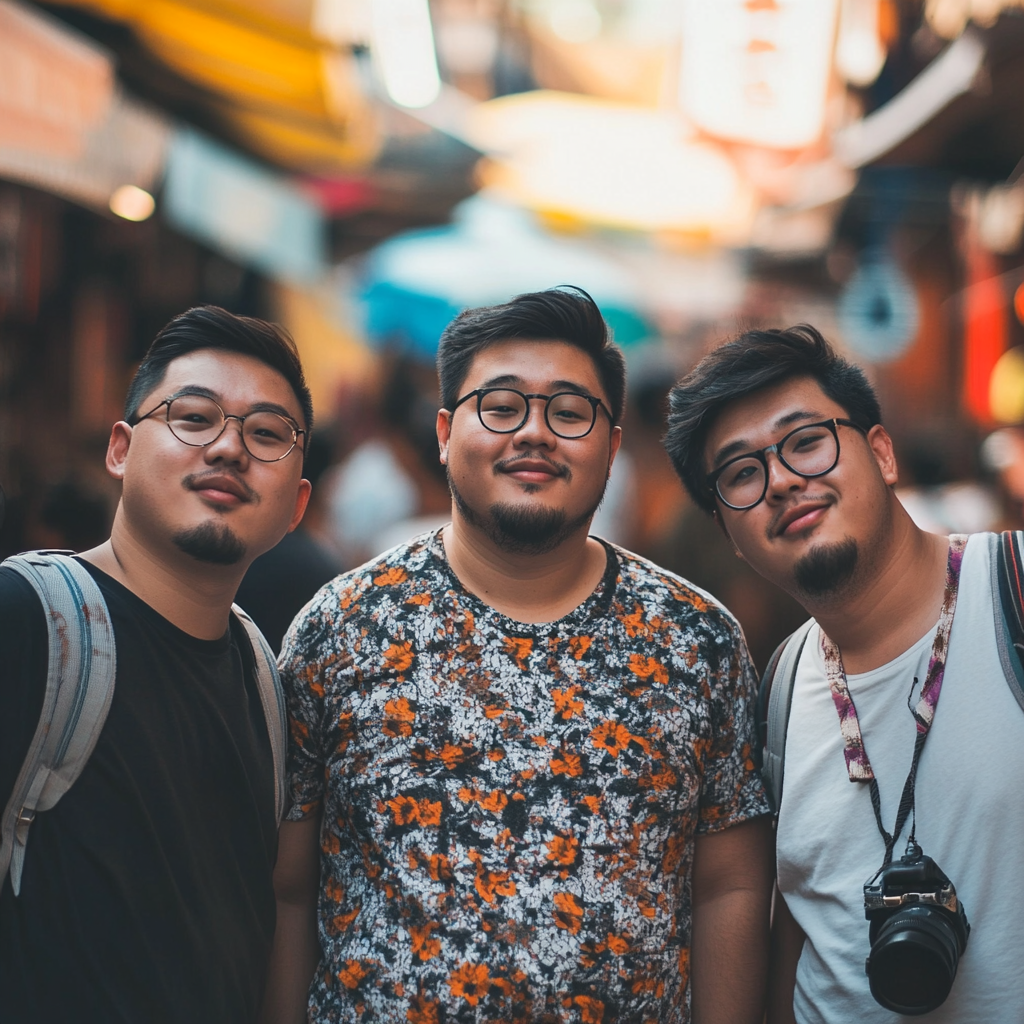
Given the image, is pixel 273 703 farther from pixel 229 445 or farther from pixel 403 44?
pixel 403 44

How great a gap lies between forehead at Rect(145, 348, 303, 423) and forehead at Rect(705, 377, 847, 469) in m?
1.11

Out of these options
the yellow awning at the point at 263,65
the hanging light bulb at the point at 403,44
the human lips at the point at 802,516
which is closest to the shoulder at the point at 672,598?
the human lips at the point at 802,516

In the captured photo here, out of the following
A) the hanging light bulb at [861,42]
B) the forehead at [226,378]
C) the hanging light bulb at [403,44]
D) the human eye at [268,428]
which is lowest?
the human eye at [268,428]

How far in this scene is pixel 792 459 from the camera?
8.36ft

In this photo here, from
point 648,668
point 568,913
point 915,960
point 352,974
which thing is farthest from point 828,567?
point 352,974

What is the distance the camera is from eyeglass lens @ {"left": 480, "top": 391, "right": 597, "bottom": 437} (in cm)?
261

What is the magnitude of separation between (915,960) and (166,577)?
1781 mm

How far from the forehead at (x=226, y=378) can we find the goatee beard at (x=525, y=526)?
21.8 inches

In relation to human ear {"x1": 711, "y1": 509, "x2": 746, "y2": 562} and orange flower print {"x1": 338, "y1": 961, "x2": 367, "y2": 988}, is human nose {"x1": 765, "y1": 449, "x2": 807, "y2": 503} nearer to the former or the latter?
human ear {"x1": 711, "y1": 509, "x2": 746, "y2": 562}

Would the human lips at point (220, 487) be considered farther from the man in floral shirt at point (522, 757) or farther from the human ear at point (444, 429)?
the human ear at point (444, 429)

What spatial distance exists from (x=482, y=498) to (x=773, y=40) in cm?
586

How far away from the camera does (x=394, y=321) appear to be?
27.1 feet

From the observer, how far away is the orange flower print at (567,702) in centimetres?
251

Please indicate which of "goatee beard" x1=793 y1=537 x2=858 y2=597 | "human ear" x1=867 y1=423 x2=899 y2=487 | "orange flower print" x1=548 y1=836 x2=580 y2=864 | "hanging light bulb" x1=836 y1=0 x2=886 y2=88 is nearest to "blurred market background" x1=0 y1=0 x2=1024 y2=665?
"hanging light bulb" x1=836 y1=0 x2=886 y2=88
